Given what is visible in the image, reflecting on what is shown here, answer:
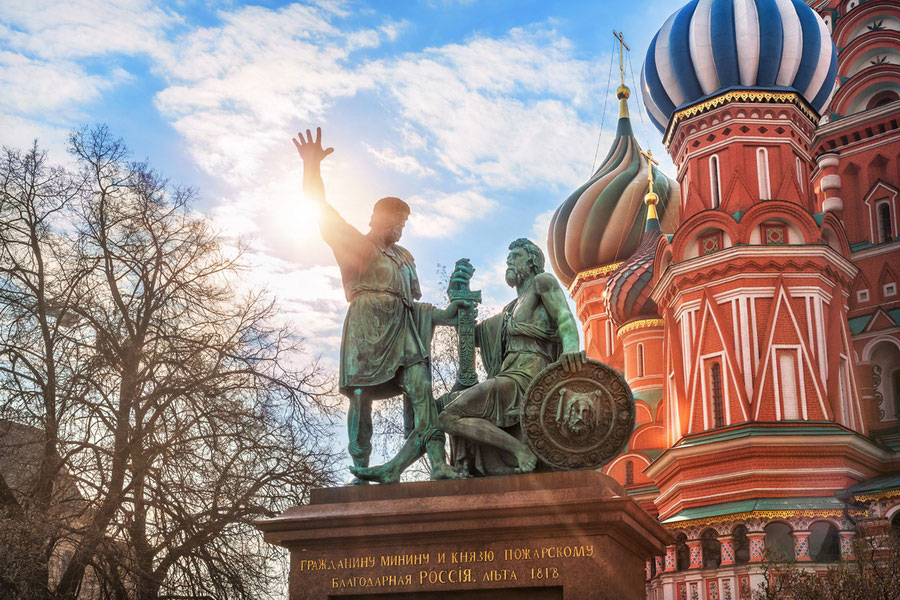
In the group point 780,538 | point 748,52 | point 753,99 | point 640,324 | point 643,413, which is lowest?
point 780,538

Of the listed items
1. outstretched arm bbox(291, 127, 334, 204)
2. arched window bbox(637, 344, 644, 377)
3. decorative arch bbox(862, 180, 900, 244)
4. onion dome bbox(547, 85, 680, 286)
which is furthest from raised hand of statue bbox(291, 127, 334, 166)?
onion dome bbox(547, 85, 680, 286)

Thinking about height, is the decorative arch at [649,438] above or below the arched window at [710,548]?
above

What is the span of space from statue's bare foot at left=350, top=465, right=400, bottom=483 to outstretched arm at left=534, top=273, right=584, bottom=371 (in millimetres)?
1634

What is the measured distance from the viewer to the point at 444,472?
9750 millimetres

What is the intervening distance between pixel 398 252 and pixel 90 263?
9.59 m

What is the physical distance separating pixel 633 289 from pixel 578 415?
31638 mm

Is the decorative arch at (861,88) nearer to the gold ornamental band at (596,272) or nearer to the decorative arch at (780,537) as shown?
the gold ornamental band at (596,272)

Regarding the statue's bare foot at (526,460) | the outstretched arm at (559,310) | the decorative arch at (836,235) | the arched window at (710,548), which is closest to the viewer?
the statue's bare foot at (526,460)

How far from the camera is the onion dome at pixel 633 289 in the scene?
133 ft

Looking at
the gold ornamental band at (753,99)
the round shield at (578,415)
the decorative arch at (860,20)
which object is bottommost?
the round shield at (578,415)

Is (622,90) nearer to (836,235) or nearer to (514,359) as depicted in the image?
(836,235)

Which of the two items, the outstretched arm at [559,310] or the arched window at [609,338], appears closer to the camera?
the outstretched arm at [559,310]

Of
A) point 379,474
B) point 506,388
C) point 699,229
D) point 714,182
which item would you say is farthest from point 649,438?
point 379,474

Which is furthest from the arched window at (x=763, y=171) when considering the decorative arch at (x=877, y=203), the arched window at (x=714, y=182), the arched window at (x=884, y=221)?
the arched window at (x=884, y=221)
